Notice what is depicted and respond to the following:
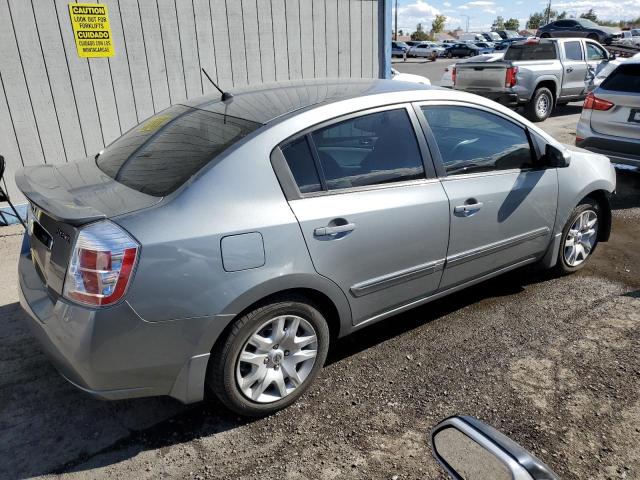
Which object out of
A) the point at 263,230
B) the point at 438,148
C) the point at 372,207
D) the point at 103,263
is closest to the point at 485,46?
the point at 438,148

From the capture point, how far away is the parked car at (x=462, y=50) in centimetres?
4231

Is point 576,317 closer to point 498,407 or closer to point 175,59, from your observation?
point 498,407

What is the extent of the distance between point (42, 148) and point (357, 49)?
4.39 metres

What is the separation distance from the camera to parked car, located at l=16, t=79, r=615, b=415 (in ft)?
7.48

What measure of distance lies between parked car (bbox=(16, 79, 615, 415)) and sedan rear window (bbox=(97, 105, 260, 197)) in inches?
0.5

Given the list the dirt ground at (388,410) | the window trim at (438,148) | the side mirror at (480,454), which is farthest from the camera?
the window trim at (438,148)

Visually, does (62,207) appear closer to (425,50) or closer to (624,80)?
(624,80)

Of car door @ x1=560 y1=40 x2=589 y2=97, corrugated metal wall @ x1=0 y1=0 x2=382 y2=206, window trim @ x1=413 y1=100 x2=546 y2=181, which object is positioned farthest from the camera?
car door @ x1=560 y1=40 x2=589 y2=97

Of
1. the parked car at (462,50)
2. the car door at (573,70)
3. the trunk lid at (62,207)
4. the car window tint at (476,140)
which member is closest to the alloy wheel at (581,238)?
the car window tint at (476,140)

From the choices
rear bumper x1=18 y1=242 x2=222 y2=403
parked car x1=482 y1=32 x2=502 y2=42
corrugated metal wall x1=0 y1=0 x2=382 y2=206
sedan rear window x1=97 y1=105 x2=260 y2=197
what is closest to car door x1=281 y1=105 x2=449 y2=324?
sedan rear window x1=97 y1=105 x2=260 y2=197

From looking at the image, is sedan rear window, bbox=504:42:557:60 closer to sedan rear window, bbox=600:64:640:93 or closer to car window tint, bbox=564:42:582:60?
car window tint, bbox=564:42:582:60

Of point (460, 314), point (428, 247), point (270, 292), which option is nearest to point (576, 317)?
point (460, 314)

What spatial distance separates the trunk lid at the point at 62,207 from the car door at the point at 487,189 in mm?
1819

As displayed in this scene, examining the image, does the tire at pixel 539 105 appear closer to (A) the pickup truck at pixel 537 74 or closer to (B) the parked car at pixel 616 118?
(A) the pickup truck at pixel 537 74
